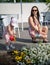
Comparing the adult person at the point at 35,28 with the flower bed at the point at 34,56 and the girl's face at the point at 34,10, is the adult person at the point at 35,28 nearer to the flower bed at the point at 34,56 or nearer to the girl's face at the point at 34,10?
the girl's face at the point at 34,10

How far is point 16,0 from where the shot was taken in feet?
53.7

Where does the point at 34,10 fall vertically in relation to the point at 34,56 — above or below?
above

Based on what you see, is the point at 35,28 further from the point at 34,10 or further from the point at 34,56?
the point at 34,56

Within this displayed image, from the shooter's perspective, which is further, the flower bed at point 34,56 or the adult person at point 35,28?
the adult person at point 35,28

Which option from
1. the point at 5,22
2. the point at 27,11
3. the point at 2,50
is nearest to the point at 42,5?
the point at 27,11

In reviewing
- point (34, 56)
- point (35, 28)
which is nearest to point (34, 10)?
point (35, 28)

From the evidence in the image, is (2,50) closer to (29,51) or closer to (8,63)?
(8,63)

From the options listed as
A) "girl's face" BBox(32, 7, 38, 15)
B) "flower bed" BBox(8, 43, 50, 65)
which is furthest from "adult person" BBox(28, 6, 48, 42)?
"flower bed" BBox(8, 43, 50, 65)

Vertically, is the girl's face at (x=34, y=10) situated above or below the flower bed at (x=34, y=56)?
above

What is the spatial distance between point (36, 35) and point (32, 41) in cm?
37

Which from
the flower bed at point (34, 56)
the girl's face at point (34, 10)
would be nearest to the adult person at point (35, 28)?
the girl's face at point (34, 10)

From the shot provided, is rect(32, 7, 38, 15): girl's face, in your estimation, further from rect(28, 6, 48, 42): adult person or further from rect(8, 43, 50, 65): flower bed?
rect(8, 43, 50, 65): flower bed

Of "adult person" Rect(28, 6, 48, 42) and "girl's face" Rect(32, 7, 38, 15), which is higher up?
"girl's face" Rect(32, 7, 38, 15)

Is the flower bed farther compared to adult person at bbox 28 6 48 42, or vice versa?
adult person at bbox 28 6 48 42
